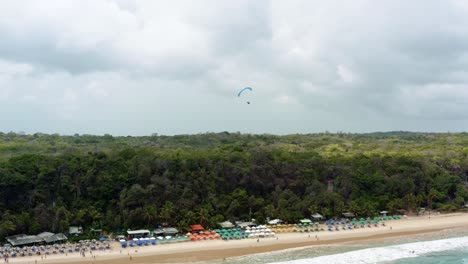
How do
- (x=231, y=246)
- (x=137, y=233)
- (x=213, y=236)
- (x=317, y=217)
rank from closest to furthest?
(x=231, y=246) < (x=137, y=233) < (x=213, y=236) < (x=317, y=217)

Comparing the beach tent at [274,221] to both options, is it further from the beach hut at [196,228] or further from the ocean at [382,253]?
the beach hut at [196,228]

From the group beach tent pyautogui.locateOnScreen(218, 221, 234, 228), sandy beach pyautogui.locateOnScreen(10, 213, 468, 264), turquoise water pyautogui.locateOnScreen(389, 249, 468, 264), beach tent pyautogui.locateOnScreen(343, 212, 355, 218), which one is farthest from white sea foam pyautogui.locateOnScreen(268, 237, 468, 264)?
beach tent pyautogui.locateOnScreen(218, 221, 234, 228)

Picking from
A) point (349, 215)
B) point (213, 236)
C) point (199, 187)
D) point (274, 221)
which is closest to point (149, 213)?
point (213, 236)

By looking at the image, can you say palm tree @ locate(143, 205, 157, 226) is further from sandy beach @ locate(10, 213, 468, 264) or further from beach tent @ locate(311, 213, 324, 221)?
beach tent @ locate(311, 213, 324, 221)

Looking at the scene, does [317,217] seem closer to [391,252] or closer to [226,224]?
[226,224]

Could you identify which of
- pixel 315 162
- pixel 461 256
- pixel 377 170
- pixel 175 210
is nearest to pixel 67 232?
pixel 175 210

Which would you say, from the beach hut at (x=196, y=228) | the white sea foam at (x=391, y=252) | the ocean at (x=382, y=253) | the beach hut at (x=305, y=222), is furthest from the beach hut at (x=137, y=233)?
the beach hut at (x=305, y=222)
